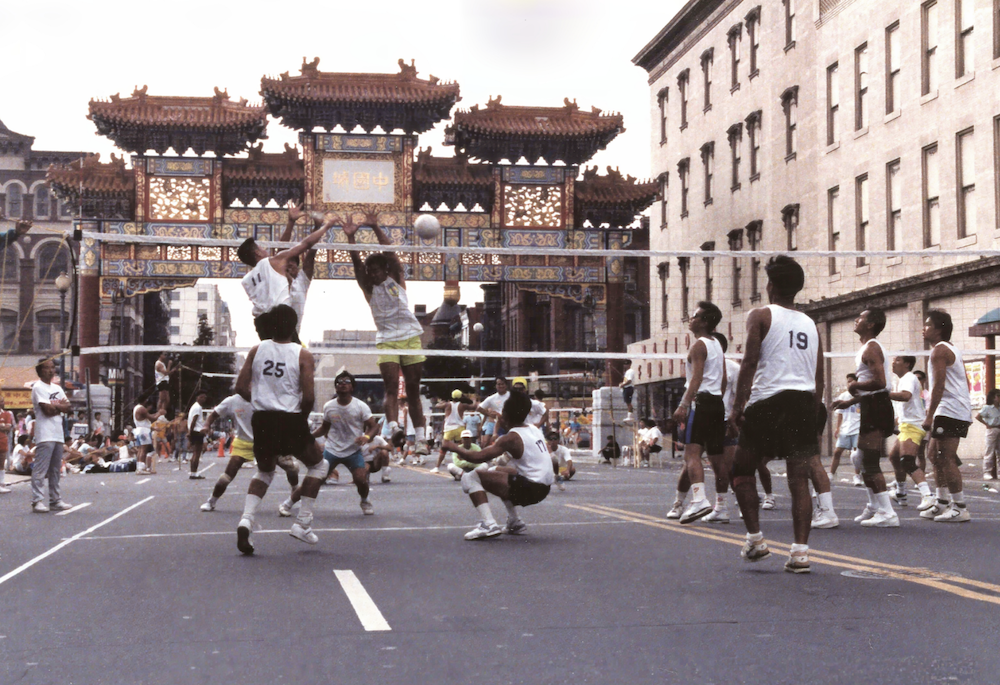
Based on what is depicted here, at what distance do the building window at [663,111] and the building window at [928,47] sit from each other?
21734mm

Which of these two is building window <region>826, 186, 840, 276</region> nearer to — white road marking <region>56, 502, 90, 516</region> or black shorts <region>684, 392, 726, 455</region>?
white road marking <region>56, 502, 90, 516</region>

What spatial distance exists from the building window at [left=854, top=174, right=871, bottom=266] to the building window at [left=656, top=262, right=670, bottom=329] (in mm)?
13917

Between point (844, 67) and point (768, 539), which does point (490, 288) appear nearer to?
point (844, 67)

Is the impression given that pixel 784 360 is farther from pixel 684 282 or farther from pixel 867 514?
pixel 684 282

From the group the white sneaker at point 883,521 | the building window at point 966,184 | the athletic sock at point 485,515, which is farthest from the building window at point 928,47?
the athletic sock at point 485,515

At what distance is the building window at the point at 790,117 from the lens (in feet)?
135

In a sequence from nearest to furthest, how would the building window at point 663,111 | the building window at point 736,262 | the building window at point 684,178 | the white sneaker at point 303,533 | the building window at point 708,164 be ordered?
the white sneaker at point 303,533 < the building window at point 736,262 < the building window at point 708,164 < the building window at point 684,178 < the building window at point 663,111

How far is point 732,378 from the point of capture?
13.5 m

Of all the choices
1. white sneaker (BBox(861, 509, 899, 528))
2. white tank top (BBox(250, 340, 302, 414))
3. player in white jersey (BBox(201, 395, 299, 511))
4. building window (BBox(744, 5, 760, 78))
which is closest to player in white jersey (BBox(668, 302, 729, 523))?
white sneaker (BBox(861, 509, 899, 528))

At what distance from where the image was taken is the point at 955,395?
1253cm

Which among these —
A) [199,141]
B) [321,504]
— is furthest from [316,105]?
[321,504]

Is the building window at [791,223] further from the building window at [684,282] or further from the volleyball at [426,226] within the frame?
the volleyball at [426,226]

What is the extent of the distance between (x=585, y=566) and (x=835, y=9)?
3256cm

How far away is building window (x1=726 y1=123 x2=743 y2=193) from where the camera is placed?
4591 cm
